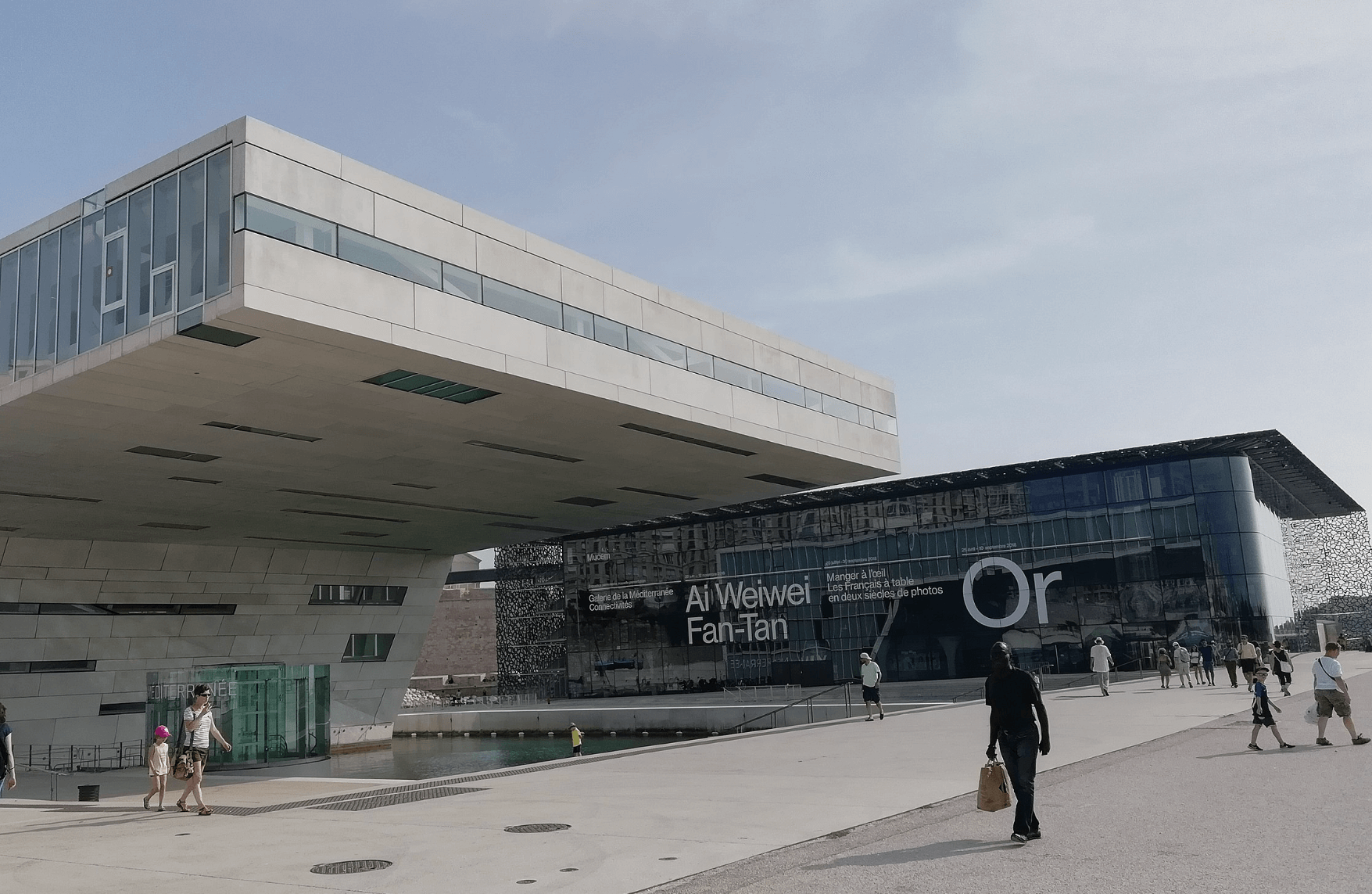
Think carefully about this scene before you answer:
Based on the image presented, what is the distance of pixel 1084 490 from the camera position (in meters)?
51.8

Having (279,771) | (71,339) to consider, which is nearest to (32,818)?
(71,339)

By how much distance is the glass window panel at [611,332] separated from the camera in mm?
22312

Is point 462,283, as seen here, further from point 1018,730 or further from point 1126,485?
point 1126,485

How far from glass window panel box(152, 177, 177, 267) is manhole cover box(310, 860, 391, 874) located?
10.5 m

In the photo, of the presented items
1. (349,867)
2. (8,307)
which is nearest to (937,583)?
(8,307)

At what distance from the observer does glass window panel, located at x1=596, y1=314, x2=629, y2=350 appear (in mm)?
22312

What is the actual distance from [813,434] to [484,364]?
12.2m

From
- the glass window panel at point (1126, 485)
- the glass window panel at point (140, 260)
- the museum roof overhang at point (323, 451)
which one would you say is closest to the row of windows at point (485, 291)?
the museum roof overhang at point (323, 451)

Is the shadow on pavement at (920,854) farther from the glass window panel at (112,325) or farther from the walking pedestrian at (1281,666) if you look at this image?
the walking pedestrian at (1281,666)

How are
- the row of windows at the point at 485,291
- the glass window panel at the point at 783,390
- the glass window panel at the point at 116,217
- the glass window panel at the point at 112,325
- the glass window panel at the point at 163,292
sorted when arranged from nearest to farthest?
the row of windows at the point at 485,291 < the glass window panel at the point at 163,292 < the glass window panel at the point at 112,325 < the glass window panel at the point at 116,217 < the glass window panel at the point at 783,390

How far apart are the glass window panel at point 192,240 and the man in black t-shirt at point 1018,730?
12287 mm

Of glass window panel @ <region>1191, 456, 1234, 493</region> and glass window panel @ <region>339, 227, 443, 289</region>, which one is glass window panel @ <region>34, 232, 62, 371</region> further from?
glass window panel @ <region>1191, 456, 1234, 493</region>

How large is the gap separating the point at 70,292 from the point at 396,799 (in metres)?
10.2

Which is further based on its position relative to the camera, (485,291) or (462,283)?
(485,291)
